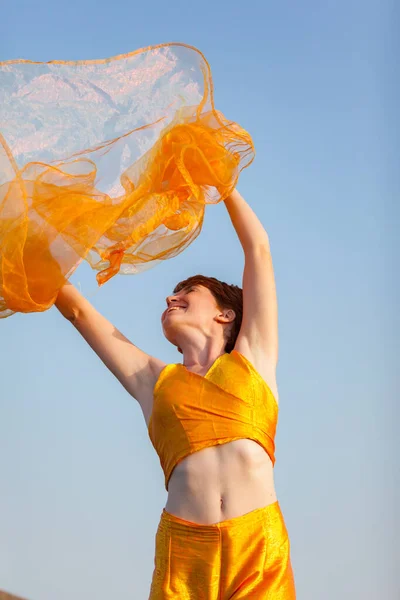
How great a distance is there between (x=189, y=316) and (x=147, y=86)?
2.97 ft

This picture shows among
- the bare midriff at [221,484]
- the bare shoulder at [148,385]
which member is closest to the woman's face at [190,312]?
the bare shoulder at [148,385]

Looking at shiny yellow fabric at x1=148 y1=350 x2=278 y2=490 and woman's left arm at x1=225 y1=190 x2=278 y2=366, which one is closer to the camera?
shiny yellow fabric at x1=148 y1=350 x2=278 y2=490

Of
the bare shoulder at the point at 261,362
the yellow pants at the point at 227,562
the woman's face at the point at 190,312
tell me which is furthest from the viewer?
the woman's face at the point at 190,312

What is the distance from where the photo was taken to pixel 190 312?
345 centimetres

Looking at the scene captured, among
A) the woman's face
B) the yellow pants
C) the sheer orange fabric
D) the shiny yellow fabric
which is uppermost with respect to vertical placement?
the sheer orange fabric

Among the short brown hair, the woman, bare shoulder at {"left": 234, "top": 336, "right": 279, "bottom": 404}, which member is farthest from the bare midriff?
the short brown hair

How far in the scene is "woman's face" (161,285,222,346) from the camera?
342 cm

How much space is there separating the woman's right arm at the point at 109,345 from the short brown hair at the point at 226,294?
1.01ft

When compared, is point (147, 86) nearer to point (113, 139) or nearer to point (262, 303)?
point (113, 139)

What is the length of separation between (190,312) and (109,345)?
0.34 meters

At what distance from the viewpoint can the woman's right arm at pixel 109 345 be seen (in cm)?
342

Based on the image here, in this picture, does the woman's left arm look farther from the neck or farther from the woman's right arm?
the woman's right arm

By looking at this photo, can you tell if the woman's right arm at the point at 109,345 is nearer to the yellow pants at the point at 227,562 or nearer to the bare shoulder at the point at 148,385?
the bare shoulder at the point at 148,385

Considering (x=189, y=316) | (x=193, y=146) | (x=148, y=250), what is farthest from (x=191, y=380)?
(x=193, y=146)
